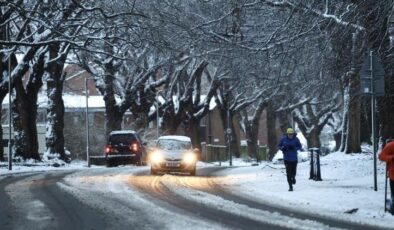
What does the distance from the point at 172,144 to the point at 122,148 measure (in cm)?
929

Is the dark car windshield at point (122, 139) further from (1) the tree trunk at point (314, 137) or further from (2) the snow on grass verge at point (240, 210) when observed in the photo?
(1) the tree trunk at point (314, 137)

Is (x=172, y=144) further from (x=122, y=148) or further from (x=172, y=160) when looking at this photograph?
(x=122, y=148)

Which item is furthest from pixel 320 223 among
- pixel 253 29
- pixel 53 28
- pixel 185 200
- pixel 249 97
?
pixel 249 97

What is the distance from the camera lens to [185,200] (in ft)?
51.1

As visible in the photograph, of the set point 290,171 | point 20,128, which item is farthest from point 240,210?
point 20,128

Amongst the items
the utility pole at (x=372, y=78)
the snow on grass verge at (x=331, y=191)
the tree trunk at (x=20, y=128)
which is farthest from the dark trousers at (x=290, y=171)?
the tree trunk at (x=20, y=128)

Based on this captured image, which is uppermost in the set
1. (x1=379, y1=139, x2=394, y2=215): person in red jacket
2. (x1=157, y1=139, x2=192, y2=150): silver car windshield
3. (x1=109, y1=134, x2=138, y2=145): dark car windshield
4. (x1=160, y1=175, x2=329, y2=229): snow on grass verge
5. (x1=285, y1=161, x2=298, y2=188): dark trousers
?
(x1=109, y1=134, x2=138, y2=145): dark car windshield

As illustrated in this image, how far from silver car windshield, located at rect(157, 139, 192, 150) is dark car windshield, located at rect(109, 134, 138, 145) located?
8.57 meters

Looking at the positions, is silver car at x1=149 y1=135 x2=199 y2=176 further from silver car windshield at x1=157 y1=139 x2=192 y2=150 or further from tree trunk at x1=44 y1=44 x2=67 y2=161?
tree trunk at x1=44 y1=44 x2=67 y2=161

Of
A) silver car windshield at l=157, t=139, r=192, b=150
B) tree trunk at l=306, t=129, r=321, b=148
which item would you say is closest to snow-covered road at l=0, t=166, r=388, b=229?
silver car windshield at l=157, t=139, r=192, b=150

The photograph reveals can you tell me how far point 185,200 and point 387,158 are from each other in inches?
188

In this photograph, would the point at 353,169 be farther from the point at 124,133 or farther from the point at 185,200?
the point at 124,133

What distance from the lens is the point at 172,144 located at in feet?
89.3

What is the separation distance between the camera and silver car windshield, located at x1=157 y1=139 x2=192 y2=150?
2697 centimetres
